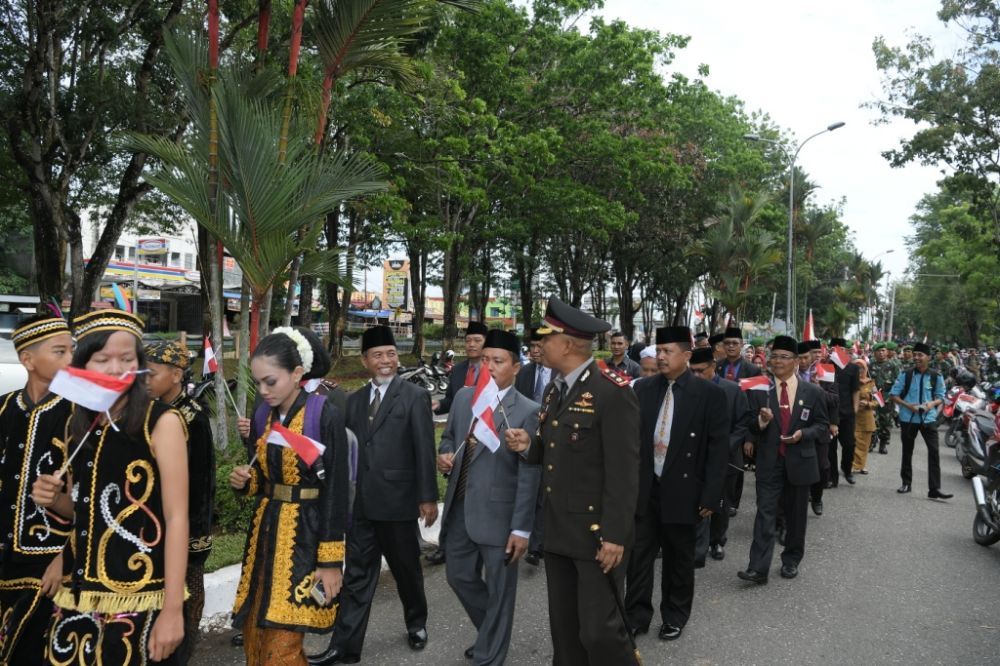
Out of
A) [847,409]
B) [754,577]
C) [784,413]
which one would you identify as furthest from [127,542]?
[847,409]

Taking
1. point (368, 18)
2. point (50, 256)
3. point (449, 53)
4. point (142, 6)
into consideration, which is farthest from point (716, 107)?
point (368, 18)

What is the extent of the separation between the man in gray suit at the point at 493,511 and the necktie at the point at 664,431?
1147mm

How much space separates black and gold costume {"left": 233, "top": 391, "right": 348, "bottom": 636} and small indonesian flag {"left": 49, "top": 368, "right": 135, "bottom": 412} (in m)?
0.89

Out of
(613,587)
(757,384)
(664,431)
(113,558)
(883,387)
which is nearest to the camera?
(113,558)

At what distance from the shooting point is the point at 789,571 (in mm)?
6125

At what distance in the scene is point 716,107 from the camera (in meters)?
33.0

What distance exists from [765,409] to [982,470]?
3.53 metres

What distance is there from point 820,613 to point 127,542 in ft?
15.4

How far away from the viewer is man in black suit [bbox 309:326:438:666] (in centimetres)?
457

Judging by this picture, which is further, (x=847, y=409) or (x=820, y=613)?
(x=847, y=409)

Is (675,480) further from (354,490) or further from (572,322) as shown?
(354,490)

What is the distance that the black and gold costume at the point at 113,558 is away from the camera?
245 cm

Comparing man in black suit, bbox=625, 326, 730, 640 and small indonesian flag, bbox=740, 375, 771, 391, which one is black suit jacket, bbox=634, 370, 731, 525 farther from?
small indonesian flag, bbox=740, 375, 771, 391

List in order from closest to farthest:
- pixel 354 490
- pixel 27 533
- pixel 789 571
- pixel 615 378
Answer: pixel 27 533 → pixel 615 378 → pixel 354 490 → pixel 789 571
